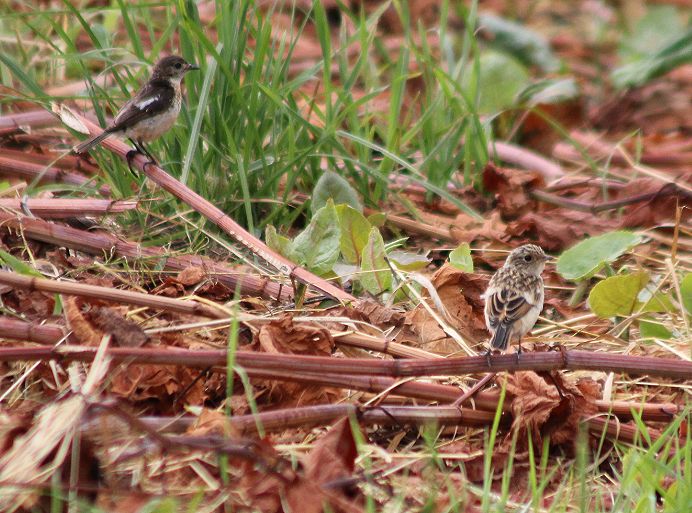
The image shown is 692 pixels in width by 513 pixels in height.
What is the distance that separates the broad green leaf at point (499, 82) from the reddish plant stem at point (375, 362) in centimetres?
494

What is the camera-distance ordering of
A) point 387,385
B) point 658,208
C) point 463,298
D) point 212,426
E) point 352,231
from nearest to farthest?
1. point 212,426
2. point 387,385
3. point 463,298
4. point 352,231
5. point 658,208

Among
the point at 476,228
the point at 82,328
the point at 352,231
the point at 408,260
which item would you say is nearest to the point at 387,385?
the point at 82,328

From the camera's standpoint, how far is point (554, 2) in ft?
44.3

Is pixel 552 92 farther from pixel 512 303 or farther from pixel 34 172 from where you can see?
pixel 512 303

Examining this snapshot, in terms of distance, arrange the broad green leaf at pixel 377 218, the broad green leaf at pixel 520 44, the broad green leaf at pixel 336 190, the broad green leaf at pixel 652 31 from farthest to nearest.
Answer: the broad green leaf at pixel 652 31 → the broad green leaf at pixel 520 44 → the broad green leaf at pixel 377 218 → the broad green leaf at pixel 336 190

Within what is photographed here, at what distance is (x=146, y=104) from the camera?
5363mm

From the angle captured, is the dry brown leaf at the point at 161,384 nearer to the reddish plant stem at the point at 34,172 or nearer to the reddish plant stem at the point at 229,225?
the reddish plant stem at the point at 229,225

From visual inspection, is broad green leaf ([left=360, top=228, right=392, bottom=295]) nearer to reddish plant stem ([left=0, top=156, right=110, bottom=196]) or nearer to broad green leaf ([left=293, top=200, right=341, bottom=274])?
broad green leaf ([left=293, top=200, right=341, bottom=274])

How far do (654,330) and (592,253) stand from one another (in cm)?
67

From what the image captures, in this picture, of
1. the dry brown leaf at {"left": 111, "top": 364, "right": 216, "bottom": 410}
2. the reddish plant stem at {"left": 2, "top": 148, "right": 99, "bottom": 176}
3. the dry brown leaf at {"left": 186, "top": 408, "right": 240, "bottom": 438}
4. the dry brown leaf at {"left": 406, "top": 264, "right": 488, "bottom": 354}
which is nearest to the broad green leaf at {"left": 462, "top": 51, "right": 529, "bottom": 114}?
the reddish plant stem at {"left": 2, "top": 148, "right": 99, "bottom": 176}

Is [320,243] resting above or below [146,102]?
below

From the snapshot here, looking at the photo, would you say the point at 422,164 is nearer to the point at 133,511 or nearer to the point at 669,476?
the point at 669,476

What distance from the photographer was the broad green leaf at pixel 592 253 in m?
5.46

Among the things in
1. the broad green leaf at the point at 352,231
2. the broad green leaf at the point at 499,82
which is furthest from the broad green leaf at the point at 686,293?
the broad green leaf at the point at 499,82
